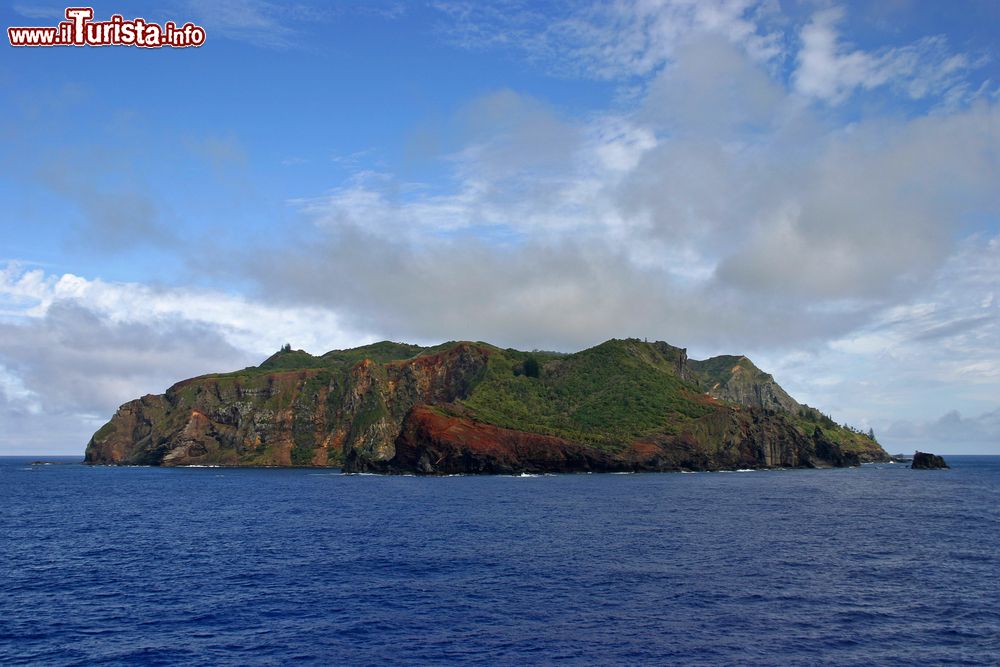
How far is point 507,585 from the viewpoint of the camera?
54656 millimetres

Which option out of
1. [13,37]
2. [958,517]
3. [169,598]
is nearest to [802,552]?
[958,517]

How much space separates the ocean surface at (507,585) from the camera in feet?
132

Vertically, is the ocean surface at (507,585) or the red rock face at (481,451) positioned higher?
the red rock face at (481,451)

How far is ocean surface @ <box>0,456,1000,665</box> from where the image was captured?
40.4 meters

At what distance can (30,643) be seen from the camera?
138 ft

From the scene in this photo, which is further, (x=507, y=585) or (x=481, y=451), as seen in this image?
(x=481, y=451)

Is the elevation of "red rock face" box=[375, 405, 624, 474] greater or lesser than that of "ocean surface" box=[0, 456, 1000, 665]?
greater

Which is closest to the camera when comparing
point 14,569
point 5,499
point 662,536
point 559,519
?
point 14,569

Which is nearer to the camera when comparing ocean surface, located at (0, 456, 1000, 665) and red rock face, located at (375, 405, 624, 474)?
ocean surface, located at (0, 456, 1000, 665)

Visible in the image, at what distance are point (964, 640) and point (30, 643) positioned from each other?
5267 centimetres

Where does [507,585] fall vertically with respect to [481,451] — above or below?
below

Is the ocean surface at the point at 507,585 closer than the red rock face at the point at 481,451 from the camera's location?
Yes

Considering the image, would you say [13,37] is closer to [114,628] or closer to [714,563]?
[114,628]

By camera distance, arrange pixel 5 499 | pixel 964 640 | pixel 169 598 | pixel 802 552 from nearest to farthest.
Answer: pixel 964 640 → pixel 169 598 → pixel 802 552 → pixel 5 499
